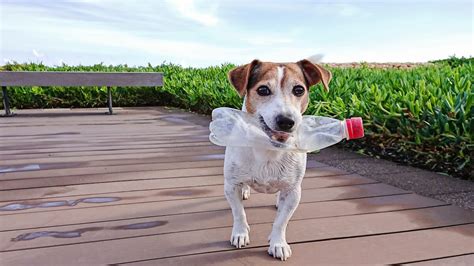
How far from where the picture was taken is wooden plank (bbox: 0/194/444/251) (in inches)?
104

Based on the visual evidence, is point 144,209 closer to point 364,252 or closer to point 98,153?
point 364,252

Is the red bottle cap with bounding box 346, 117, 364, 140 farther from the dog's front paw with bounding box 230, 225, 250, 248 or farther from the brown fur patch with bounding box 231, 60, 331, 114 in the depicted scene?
the dog's front paw with bounding box 230, 225, 250, 248

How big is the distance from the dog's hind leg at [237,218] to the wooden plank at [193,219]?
315mm

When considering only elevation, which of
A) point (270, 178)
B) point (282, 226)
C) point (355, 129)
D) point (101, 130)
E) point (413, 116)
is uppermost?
point (355, 129)

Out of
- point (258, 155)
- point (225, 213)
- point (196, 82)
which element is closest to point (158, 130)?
point (196, 82)

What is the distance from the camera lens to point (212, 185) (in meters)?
3.75

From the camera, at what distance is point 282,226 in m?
2.45

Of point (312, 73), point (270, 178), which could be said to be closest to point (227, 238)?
point (270, 178)

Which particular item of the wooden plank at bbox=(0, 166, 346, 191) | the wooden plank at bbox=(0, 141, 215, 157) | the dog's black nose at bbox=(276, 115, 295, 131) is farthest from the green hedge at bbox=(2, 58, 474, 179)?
the dog's black nose at bbox=(276, 115, 295, 131)

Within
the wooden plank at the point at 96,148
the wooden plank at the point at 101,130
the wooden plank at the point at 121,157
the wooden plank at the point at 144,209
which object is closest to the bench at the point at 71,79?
the wooden plank at the point at 101,130

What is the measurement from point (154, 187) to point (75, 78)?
6.08m

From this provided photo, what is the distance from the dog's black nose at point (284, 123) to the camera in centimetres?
215

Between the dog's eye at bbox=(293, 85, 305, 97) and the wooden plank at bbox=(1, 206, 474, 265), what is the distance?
883 mm

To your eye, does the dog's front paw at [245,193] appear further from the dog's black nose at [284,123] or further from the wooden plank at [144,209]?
the dog's black nose at [284,123]
